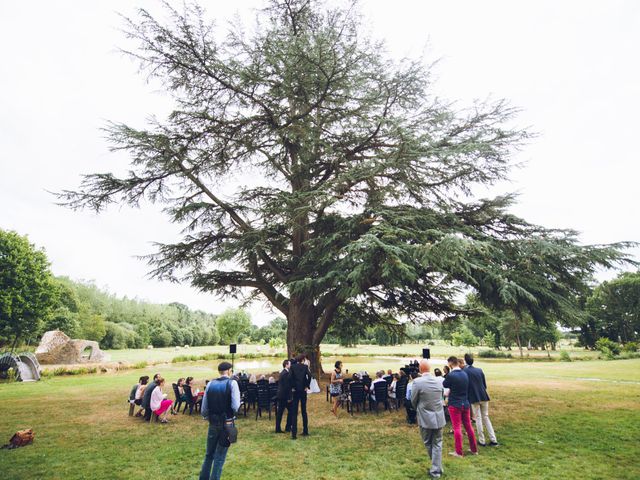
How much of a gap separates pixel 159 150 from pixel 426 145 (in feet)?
29.6

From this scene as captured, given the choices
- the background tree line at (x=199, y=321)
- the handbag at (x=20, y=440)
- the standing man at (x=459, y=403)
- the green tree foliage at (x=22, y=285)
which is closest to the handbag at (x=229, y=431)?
the standing man at (x=459, y=403)

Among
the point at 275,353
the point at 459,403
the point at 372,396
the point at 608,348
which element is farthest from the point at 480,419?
the point at 608,348

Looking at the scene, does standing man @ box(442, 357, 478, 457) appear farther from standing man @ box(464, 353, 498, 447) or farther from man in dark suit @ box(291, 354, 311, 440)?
man in dark suit @ box(291, 354, 311, 440)

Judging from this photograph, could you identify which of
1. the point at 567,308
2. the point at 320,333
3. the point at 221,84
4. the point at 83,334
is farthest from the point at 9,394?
the point at 83,334

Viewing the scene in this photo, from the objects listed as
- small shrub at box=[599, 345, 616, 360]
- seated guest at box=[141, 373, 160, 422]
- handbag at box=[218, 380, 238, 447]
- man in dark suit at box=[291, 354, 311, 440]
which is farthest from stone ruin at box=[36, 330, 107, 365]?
small shrub at box=[599, 345, 616, 360]

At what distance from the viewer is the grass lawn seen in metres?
5.57

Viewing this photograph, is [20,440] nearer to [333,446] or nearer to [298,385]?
[298,385]

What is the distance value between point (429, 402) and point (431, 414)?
0.18 m

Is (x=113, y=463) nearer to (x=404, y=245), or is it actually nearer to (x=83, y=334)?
(x=404, y=245)

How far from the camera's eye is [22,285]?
2569cm

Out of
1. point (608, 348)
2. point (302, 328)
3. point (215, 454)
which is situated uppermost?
point (302, 328)

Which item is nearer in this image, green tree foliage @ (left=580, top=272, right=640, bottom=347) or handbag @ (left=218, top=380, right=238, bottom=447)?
handbag @ (left=218, top=380, right=238, bottom=447)

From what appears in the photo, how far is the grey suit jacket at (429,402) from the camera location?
5.38 m

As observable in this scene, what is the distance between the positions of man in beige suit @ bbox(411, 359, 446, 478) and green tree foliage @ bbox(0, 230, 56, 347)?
101ft
